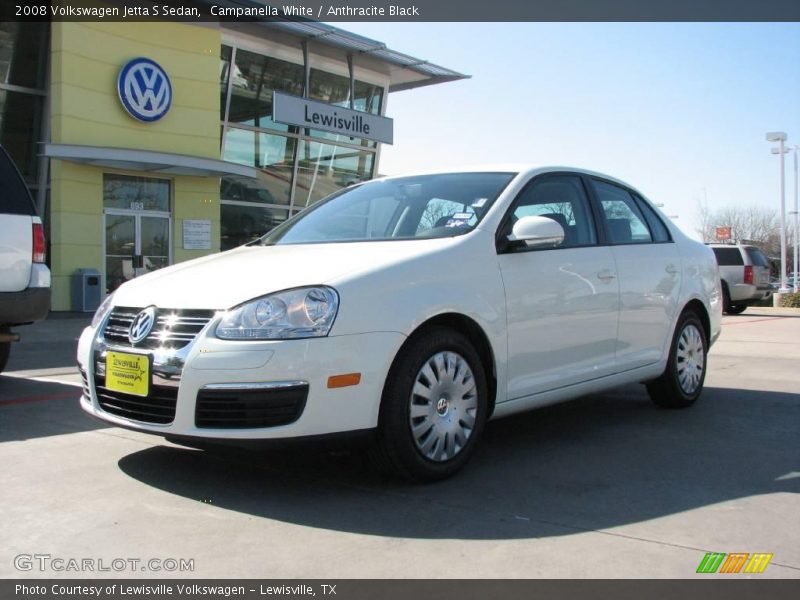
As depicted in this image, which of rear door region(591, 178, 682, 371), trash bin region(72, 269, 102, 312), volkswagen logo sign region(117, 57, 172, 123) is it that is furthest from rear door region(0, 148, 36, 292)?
volkswagen logo sign region(117, 57, 172, 123)

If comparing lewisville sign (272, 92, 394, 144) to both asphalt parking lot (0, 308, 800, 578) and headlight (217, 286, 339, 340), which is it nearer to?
asphalt parking lot (0, 308, 800, 578)

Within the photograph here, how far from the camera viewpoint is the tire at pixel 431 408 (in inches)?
149

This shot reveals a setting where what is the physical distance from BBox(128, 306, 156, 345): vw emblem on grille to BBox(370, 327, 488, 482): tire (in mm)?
1147

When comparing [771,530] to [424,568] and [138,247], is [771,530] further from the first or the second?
[138,247]

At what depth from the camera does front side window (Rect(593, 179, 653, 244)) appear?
18.0 ft

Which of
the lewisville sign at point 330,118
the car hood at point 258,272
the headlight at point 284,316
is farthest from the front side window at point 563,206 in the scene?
the lewisville sign at point 330,118

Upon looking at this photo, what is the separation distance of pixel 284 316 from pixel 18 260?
3673mm

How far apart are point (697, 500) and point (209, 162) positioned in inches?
609

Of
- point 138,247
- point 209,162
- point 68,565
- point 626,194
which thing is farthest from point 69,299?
point 68,565

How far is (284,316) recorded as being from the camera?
3629 mm

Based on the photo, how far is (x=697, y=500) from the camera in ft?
12.4

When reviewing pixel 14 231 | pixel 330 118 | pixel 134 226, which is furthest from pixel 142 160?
pixel 14 231

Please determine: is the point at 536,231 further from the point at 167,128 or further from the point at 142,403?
the point at 167,128

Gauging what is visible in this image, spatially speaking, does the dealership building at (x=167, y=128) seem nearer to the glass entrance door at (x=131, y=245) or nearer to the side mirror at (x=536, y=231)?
the glass entrance door at (x=131, y=245)
